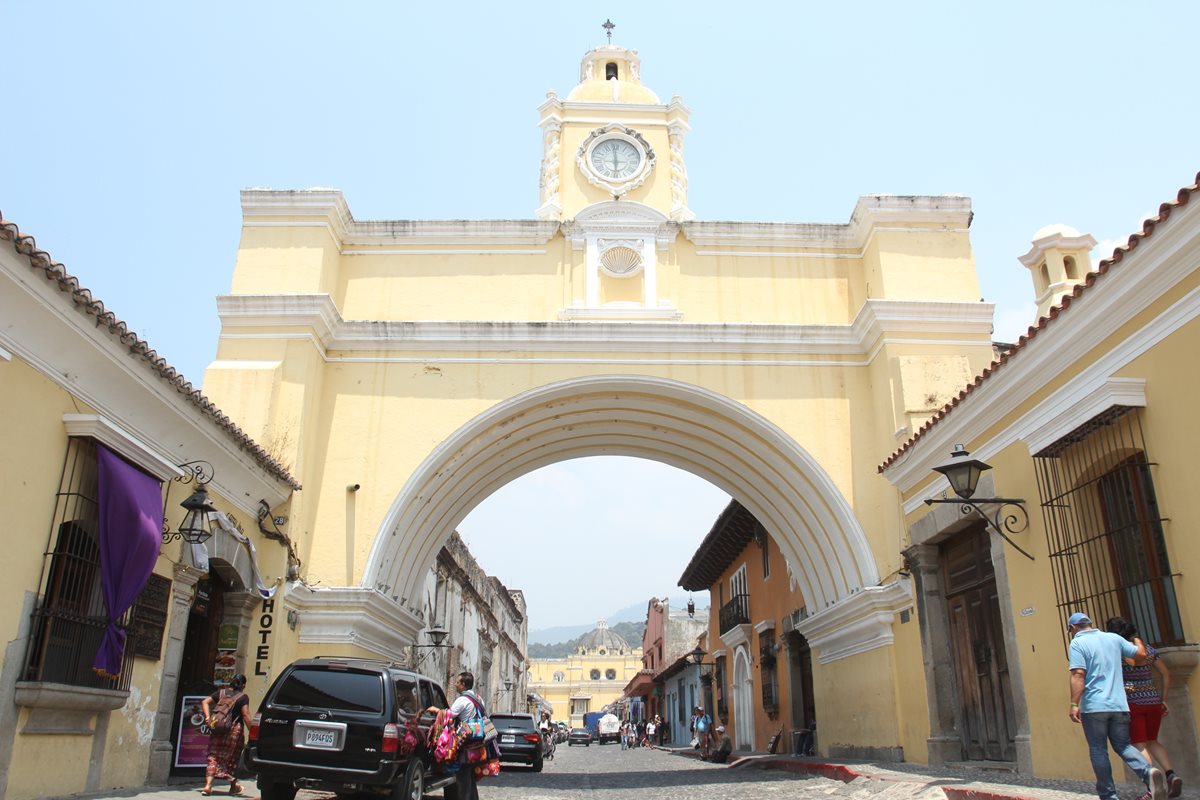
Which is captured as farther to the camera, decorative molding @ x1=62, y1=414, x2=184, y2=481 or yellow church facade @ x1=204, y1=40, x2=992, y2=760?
yellow church facade @ x1=204, y1=40, x2=992, y2=760

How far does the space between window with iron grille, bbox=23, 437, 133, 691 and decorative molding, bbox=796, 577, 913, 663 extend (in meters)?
8.71

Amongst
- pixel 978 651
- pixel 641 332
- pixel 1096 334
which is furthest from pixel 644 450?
pixel 1096 334

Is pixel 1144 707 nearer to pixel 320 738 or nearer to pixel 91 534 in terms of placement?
pixel 320 738

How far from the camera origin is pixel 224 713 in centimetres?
881

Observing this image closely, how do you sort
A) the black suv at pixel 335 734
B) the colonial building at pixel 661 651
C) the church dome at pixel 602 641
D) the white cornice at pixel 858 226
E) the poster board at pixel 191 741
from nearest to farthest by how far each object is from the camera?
the black suv at pixel 335 734 < the poster board at pixel 191 741 < the white cornice at pixel 858 226 < the colonial building at pixel 661 651 < the church dome at pixel 602 641

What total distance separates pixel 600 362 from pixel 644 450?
291 centimetres

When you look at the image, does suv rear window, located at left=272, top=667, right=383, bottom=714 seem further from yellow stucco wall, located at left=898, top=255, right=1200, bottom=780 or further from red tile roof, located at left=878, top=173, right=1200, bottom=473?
red tile roof, located at left=878, top=173, right=1200, bottom=473

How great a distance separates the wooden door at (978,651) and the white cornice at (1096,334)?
134 centimetres

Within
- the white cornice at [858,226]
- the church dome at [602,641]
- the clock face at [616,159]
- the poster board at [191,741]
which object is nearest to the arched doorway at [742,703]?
the white cornice at [858,226]

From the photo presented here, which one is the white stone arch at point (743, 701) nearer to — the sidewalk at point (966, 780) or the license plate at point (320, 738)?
the sidewalk at point (966, 780)

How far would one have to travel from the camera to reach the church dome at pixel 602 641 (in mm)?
89188

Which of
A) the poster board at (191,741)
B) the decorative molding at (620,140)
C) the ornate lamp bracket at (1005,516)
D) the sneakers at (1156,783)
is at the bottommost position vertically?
the sneakers at (1156,783)

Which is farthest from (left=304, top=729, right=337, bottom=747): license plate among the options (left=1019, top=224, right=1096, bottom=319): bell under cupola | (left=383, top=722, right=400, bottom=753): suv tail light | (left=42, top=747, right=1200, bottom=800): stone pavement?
(left=1019, top=224, right=1096, bottom=319): bell under cupola

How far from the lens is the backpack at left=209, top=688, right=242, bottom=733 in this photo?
8.77m
